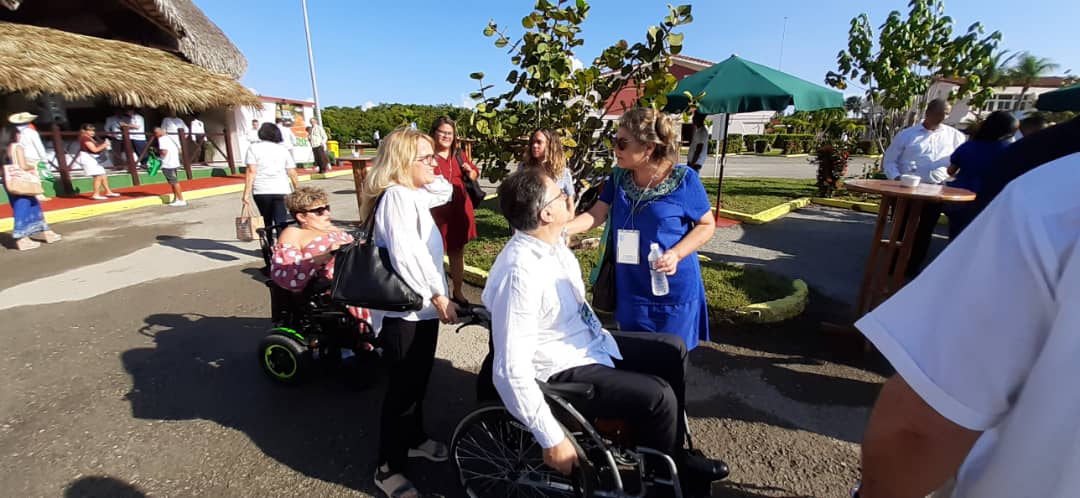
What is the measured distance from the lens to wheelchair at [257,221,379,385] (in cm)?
301

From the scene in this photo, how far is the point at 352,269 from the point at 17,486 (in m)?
2.12

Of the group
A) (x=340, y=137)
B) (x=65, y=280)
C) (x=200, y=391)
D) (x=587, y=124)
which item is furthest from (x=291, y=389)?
(x=340, y=137)

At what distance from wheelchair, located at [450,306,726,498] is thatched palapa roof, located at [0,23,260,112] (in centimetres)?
1232

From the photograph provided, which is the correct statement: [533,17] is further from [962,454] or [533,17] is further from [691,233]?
[962,454]

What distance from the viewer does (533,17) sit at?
4.64 metres

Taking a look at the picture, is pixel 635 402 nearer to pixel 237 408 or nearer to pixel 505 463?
pixel 505 463

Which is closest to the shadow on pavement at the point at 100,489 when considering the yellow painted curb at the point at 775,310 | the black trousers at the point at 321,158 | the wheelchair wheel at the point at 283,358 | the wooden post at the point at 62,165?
the wheelchair wheel at the point at 283,358

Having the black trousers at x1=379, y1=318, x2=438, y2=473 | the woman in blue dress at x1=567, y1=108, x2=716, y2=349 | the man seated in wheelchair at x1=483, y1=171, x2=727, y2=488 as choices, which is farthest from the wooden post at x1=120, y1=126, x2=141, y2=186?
the man seated in wheelchair at x1=483, y1=171, x2=727, y2=488

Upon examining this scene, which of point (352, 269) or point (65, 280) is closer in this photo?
point (352, 269)

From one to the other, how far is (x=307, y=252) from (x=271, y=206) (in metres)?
3.32

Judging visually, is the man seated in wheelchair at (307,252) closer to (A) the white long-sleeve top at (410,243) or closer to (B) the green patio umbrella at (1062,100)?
(A) the white long-sleeve top at (410,243)

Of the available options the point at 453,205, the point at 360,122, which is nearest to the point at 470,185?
the point at 453,205

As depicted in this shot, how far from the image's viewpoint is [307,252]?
303 centimetres

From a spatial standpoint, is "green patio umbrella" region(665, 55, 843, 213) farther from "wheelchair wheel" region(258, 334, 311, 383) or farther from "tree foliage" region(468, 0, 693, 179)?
"wheelchair wheel" region(258, 334, 311, 383)
